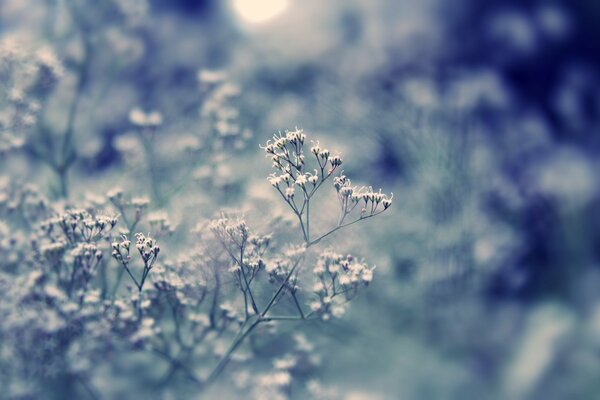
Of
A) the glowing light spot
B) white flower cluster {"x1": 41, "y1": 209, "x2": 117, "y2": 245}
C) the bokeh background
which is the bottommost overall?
white flower cluster {"x1": 41, "y1": 209, "x2": 117, "y2": 245}

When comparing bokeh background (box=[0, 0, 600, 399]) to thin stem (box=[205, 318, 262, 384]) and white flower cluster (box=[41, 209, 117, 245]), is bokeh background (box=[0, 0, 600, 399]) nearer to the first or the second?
white flower cluster (box=[41, 209, 117, 245])

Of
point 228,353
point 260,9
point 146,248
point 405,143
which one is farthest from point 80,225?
point 260,9

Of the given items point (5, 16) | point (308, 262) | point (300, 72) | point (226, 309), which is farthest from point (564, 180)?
point (5, 16)

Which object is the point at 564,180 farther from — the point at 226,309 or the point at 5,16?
the point at 5,16

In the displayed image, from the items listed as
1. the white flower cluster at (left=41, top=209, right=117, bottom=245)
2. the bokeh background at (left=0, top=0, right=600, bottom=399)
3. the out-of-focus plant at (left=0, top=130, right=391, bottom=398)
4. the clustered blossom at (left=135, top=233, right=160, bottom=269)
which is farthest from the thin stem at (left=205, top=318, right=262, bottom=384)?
the bokeh background at (left=0, top=0, right=600, bottom=399)

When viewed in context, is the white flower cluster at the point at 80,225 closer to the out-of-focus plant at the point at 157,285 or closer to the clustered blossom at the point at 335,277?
the out-of-focus plant at the point at 157,285

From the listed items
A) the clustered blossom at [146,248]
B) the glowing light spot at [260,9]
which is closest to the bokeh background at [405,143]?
the glowing light spot at [260,9]
